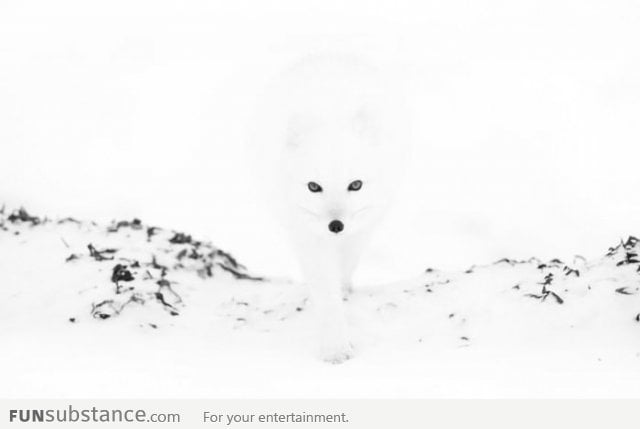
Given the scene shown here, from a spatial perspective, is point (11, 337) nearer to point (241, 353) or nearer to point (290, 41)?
point (241, 353)

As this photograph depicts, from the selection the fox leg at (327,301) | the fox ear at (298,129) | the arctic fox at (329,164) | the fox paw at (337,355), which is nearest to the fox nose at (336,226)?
the arctic fox at (329,164)

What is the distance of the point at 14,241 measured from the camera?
20.9 feet

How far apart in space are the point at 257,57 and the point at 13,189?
3790 millimetres

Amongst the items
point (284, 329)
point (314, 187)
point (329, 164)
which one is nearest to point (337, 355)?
point (284, 329)

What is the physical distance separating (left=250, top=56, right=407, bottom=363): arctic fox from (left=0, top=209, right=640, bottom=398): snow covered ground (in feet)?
1.46

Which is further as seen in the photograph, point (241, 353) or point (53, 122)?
point (53, 122)

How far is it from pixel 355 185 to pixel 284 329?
121 cm

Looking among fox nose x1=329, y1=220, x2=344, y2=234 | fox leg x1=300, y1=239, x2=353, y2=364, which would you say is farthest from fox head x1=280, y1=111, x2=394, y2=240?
fox leg x1=300, y1=239, x2=353, y2=364

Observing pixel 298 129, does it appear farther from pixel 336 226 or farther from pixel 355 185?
pixel 336 226

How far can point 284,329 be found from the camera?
5246mm

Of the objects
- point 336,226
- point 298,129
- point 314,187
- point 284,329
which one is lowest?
point 284,329

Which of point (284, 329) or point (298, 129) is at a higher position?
point (298, 129)

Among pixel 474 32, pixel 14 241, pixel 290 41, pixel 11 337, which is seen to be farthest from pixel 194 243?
pixel 474 32

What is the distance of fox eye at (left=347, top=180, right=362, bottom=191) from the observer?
4.63 metres
